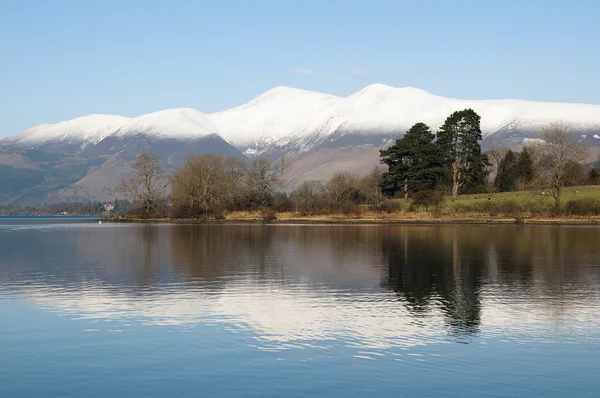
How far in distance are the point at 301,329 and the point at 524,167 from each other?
138 m

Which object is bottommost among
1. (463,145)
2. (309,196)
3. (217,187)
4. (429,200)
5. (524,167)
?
(429,200)

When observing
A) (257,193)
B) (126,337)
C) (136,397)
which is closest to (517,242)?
(126,337)

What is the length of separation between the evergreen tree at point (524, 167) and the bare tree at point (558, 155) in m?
24.6

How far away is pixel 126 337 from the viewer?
23859mm

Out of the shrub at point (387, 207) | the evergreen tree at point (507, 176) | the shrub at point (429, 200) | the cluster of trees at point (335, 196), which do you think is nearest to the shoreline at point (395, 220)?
the shrub at point (387, 207)

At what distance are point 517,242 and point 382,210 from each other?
64.4m

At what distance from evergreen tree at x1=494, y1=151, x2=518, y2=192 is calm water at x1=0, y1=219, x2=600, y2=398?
107339 mm

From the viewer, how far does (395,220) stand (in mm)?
127562

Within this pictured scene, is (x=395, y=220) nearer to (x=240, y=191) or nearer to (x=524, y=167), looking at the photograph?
(x=240, y=191)

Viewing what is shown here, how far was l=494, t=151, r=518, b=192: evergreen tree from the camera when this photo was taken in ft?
501

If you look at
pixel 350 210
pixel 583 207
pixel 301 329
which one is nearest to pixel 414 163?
pixel 350 210

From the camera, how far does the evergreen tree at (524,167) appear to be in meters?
152

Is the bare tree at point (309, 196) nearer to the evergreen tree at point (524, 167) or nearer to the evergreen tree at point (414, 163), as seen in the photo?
the evergreen tree at point (414, 163)

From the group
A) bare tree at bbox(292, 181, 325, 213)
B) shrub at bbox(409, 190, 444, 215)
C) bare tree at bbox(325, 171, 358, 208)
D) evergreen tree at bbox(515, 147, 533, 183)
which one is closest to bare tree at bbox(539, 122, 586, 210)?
shrub at bbox(409, 190, 444, 215)
